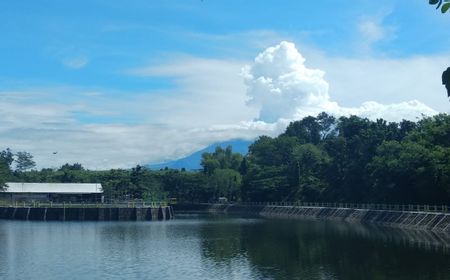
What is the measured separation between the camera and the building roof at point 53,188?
116231 mm

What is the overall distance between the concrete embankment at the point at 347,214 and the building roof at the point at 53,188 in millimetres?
18548

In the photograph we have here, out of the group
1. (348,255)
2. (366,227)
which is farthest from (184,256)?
(366,227)

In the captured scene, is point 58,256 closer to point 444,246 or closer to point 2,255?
point 2,255

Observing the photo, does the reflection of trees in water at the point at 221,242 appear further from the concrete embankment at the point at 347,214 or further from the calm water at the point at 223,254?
the concrete embankment at the point at 347,214

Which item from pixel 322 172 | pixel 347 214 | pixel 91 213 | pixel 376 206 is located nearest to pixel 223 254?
pixel 376 206

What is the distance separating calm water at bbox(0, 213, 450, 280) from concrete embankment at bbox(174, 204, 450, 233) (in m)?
4.20

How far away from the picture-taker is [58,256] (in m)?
43.0

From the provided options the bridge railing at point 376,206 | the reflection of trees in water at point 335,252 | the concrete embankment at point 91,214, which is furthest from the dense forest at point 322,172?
the concrete embankment at point 91,214

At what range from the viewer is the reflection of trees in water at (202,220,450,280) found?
35375mm

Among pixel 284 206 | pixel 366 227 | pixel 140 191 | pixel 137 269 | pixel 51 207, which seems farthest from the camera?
pixel 140 191

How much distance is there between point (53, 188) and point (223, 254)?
81363 millimetres

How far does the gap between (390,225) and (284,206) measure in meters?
33.6

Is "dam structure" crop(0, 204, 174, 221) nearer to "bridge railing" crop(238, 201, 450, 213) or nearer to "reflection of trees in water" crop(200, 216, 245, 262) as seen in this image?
"reflection of trees in water" crop(200, 216, 245, 262)

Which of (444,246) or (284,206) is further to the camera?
(284,206)
